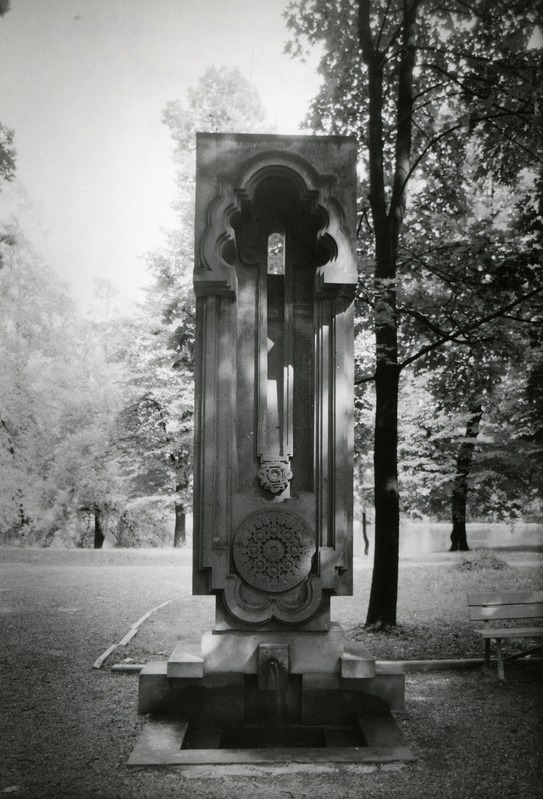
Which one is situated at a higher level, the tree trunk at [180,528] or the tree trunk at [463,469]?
the tree trunk at [463,469]

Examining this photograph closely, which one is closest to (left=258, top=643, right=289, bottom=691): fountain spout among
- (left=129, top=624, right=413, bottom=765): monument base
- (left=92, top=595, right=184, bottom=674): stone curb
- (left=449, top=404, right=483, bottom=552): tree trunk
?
(left=129, top=624, right=413, bottom=765): monument base

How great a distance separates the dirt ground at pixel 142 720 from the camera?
3.95 m

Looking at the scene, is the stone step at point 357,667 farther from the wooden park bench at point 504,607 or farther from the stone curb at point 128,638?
the stone curb at point 128,638

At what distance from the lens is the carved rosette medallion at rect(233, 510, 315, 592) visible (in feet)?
16.7

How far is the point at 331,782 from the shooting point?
401cm

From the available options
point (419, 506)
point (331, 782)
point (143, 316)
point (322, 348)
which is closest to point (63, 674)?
point (331, 782)

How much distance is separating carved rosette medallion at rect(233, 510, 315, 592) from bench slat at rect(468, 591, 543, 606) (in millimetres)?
A: 2550

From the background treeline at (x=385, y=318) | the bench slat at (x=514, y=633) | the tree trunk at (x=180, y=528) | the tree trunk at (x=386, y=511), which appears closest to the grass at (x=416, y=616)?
the tree trunk at (x=386, y=511)

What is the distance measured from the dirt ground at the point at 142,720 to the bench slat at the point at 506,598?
0.63 m

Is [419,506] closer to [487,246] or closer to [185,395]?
[185,395]

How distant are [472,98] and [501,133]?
2.92ft

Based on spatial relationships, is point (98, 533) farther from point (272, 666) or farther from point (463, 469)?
point (272, 666)

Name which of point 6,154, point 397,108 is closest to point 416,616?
point 397,108

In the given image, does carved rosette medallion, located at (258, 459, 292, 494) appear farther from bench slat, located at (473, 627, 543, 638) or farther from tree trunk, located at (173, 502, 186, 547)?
tree trunk, located at (173, 502, 186, 547)
